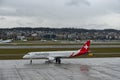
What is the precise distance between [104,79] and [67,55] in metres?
29.2

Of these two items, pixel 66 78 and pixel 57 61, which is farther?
pixel 57 61

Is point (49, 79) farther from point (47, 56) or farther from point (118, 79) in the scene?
point (47, 56)

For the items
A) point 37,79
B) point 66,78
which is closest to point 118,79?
point 66,78

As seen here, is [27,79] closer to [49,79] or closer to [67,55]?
[49,79]

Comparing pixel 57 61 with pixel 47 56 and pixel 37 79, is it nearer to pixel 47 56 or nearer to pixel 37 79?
pixel 47 56

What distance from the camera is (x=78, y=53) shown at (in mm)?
70562

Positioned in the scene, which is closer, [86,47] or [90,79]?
[90,79]

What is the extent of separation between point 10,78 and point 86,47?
32621 millimetres

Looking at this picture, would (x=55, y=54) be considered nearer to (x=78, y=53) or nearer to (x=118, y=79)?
(x=78, y=53)

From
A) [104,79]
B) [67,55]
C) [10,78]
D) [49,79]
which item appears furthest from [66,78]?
[67,55]

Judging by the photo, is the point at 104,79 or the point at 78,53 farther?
the point at 78,53

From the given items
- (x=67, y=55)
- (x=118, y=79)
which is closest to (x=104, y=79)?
(x=118, y=79)

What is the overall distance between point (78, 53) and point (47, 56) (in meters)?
7.08

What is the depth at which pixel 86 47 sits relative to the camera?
71938mm
